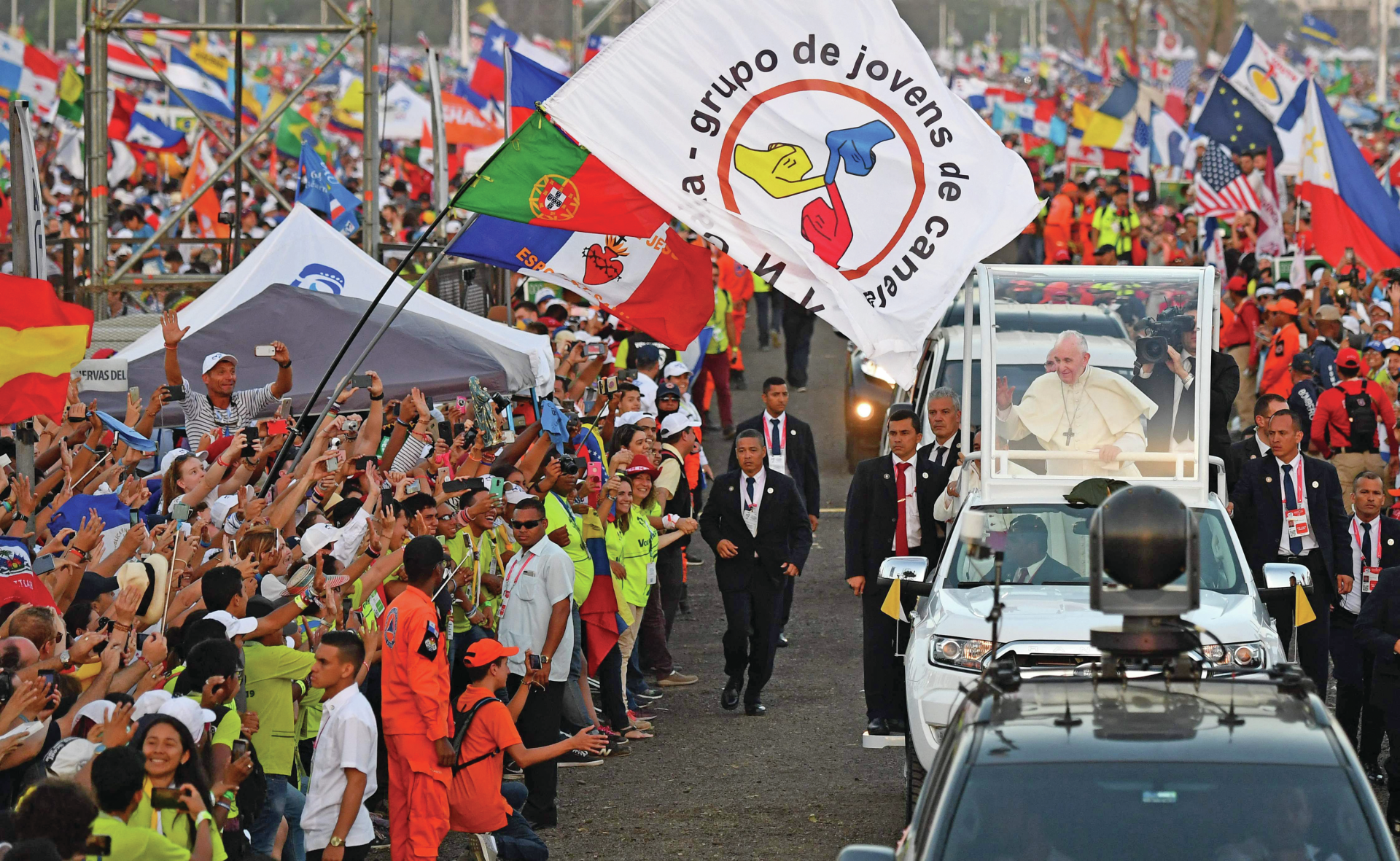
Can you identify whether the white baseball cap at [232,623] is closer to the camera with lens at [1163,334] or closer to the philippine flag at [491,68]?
the camera with lens at [1163,334]

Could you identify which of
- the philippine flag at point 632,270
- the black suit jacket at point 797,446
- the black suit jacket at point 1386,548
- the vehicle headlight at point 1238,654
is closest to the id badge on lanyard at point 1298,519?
the black suit jacket at point 1386,548

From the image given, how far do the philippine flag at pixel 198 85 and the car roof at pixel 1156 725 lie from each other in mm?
24998

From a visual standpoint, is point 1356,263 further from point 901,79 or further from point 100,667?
point 100,667

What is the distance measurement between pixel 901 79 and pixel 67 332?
4.33m

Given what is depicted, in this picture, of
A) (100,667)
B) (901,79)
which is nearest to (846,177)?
(901,79)

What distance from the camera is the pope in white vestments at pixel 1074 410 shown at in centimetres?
1072

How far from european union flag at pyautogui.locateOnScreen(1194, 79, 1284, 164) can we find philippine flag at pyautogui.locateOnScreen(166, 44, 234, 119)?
14653 millimetres

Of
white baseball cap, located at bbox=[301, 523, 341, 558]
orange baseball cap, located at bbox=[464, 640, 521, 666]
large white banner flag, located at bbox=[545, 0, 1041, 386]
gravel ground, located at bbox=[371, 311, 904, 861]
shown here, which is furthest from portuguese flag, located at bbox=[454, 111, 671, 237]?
gravel ground, located at bbox=[371, 311, 904, 861]

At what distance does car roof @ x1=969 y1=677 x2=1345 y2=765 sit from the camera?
5227 mm

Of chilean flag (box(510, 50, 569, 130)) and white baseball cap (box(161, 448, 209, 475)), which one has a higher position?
chilean flag (box(510, 50, 569, 130))

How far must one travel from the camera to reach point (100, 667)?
7.06 m

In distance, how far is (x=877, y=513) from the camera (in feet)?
37.8

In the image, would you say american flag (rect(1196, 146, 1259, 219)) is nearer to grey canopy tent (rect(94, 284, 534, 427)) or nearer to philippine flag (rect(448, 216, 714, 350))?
grey canopy tent (rect(94, 284, 534, 427))

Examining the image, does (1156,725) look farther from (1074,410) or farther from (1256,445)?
(1256,445)
